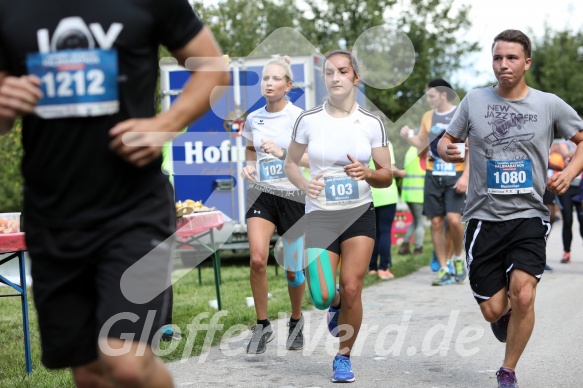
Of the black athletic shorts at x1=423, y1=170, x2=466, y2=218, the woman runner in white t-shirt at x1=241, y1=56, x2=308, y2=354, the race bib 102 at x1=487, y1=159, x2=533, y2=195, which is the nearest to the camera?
the race bib 102 at x1=487, y1=159, x2=533, y2=195

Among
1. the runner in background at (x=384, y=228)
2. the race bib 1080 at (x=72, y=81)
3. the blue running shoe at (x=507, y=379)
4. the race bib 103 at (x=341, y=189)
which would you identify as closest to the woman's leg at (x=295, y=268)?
the race bib 103 at (x=341, y=189)

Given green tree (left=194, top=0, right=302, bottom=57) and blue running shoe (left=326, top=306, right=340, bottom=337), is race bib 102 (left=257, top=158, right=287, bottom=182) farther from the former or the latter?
green tree (left=194, top=0, right=302, bottom=57)

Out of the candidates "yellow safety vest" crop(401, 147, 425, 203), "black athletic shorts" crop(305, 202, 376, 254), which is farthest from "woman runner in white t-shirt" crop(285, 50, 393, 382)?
"yellow safety vest" crop(401, 147, 425, 203)

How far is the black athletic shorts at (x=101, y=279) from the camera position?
311 cm

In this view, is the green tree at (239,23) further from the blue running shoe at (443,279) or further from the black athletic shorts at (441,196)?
the blue running shoe at (443,279)

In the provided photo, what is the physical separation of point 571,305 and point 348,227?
400cm

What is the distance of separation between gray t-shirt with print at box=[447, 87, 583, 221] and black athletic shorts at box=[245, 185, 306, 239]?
5.47ft

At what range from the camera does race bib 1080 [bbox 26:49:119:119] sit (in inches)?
120

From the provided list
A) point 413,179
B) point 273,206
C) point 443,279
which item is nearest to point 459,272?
point 443,279

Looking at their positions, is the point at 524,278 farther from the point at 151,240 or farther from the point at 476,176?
the point at 151,240

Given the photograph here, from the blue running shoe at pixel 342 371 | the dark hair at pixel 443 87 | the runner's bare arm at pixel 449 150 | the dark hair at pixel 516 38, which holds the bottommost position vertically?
the blue running shoe at pixel 342 371

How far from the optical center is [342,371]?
19.2 feet

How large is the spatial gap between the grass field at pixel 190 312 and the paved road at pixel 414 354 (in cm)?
33

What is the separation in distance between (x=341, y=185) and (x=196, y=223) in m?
2.85
